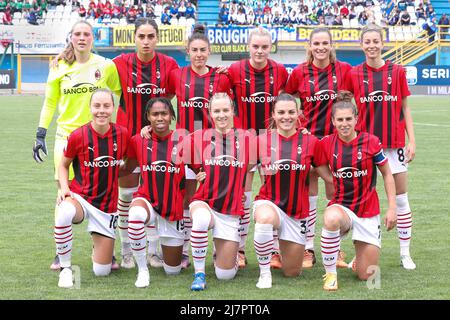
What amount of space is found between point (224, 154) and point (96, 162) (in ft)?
2.78

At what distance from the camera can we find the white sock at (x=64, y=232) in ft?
17.0

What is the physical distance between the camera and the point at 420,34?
107 ft

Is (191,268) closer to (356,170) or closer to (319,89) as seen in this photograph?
(356,170)

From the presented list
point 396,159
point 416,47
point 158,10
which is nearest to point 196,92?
point 396,159

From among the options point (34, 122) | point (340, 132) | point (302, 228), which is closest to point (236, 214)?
point (302, 228)

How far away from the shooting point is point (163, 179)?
548 cm

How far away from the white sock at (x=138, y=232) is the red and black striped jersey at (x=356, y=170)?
126 cm

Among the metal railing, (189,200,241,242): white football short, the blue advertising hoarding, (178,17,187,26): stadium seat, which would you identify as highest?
(178,17,187,26): stadium seat

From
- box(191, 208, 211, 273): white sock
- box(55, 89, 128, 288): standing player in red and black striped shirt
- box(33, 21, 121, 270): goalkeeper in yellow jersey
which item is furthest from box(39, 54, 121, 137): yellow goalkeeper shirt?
box(191, 208, 211, 273): white sock

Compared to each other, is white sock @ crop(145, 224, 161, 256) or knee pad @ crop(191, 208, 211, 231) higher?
knee pad @ crop(191, 208, 211, 231)

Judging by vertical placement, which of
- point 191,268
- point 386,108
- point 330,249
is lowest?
point 191,268

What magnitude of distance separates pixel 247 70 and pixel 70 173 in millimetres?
1438

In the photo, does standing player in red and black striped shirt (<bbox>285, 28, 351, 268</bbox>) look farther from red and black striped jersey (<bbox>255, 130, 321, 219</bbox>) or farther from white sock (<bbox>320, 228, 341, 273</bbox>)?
white sock (<bbox>320, 228, 341, 273</bbox>)

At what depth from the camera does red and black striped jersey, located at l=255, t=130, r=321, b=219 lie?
5.39 meters
